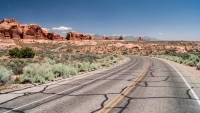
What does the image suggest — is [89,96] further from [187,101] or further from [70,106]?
[187,101]

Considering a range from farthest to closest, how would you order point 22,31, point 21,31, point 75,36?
point 75,36, point 22,31, point 21,31

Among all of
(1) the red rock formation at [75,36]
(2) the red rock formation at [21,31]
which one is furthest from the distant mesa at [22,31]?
(1) the red rock formation at [75,36]

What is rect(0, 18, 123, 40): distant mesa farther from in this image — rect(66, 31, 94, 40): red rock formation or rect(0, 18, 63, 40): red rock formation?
rect(66, 31, 94, 40): red rock formation

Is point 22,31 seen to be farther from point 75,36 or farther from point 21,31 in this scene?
point 75,36

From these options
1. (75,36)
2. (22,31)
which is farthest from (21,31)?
(75,36)

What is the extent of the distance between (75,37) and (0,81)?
15496 cm

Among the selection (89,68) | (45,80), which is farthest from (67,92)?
(89,68)

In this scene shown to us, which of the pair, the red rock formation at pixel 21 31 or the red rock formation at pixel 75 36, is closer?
the red rock formation at pixel 21 31

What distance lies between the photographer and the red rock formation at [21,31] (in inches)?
4498

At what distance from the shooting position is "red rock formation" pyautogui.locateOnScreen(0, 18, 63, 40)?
114m

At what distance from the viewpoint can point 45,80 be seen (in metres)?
12.9

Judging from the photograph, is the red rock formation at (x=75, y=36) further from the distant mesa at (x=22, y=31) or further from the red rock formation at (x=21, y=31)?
the red rock formation at (x=21, y=31)

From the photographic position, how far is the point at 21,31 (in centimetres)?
11838

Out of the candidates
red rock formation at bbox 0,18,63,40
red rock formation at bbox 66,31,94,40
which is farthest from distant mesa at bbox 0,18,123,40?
red rock formation at bbox 66,31,94,40
